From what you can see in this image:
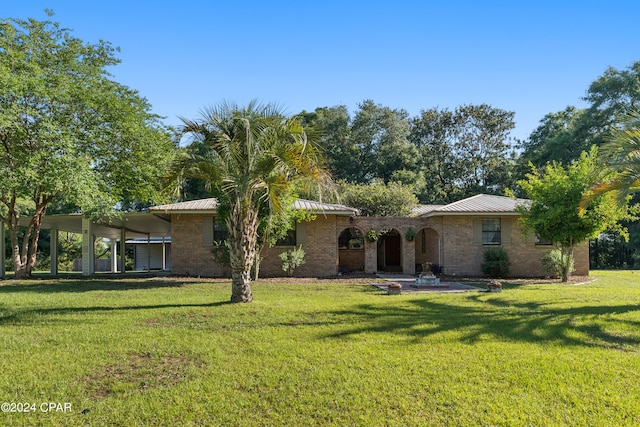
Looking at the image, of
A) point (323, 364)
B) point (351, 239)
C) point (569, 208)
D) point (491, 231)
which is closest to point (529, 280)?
point (491, 231)

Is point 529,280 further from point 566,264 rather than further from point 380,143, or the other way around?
point 380,143

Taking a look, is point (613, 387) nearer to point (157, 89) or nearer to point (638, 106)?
point (157, 89)

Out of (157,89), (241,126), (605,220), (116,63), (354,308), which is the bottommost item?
(354,308)

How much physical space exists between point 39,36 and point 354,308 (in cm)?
1558

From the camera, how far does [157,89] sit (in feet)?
41.0

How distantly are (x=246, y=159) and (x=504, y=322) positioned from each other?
20.6 ft

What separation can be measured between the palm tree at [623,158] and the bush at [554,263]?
23.2 feet

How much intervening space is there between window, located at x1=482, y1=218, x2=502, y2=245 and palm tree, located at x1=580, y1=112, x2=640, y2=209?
26.5ft

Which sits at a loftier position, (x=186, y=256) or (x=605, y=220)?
(x=605, y=220)

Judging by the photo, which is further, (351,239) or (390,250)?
(390,250)

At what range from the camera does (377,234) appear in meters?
18.3

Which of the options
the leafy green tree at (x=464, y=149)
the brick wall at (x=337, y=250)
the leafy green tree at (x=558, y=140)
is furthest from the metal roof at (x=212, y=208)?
the leafy green tree at (x=464, y=149)

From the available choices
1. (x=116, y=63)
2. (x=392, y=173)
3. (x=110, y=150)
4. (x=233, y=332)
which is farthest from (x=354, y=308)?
(x=392, y=173)

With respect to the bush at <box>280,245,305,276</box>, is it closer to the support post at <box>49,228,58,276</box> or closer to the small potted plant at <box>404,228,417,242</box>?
the small potted plant at <box>404,228,417,242</box>
